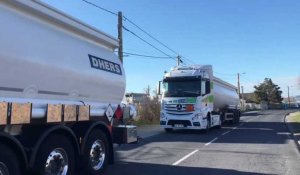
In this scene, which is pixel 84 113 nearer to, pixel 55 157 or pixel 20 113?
pixel 55 157

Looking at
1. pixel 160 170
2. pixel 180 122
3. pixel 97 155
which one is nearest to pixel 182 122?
pixel 180 122

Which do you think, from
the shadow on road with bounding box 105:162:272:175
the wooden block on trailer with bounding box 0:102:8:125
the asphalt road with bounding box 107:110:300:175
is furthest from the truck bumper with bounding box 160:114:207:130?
the wooden block on trailer with bounding box 0:102:8:125

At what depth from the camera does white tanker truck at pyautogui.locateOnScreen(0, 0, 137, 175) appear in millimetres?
6312

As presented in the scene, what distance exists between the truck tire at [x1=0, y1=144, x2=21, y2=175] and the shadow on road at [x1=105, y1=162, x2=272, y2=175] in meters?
4.01

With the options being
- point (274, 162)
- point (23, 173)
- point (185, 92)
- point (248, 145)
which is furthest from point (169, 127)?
point (23, 173)

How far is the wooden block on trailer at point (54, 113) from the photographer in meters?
7.22

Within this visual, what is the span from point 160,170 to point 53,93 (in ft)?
13.0

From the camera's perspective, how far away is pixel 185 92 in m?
22.5

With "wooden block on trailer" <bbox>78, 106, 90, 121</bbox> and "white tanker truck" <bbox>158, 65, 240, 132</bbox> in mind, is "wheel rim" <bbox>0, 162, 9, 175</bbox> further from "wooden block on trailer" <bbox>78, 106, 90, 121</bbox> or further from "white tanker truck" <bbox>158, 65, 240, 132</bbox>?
"white tanker truck" <bbox>158, 65, 240, 132</bbox>

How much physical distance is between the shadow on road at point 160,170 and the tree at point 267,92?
118785 millimetres

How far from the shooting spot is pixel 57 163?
755 cm

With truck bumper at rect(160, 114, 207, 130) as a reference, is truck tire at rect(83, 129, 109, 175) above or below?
below

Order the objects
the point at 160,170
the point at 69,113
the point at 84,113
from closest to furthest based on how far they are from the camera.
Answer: the point at 69,113
the point at 84,113
the point at 160,170

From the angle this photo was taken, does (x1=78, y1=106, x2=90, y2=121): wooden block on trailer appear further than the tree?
No
